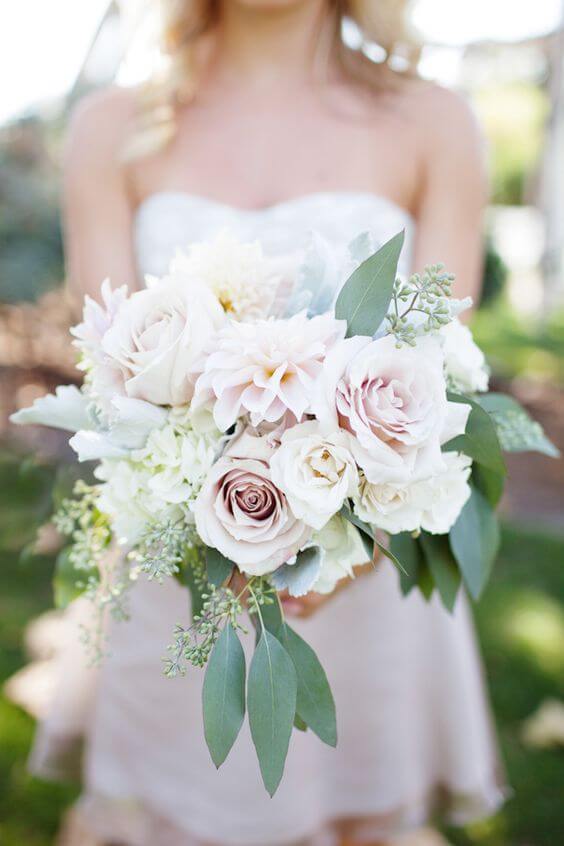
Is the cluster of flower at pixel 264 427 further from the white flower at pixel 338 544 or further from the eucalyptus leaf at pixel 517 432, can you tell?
the eucalyptus leaf at pixel 517 432

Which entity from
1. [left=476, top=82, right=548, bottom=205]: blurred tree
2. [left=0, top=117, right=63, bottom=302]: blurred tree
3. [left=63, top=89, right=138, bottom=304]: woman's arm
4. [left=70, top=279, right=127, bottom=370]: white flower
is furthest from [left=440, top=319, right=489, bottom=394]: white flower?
[left=476, top=82, right=548, bottom=205]: blurred tree

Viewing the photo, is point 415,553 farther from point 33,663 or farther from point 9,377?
point 9,377

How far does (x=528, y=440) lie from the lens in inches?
50.8

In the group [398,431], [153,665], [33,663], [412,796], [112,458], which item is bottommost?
[33,663]

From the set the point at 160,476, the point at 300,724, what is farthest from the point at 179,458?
the point at 300,724

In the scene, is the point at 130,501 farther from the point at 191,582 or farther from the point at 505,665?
the point at 505,665

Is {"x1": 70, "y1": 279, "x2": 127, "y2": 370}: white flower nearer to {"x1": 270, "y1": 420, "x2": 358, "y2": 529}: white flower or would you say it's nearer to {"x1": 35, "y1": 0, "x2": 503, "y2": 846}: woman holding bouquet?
{"x1": 270, "y1": 420, "x2": 358, "y2": 529}: white flower

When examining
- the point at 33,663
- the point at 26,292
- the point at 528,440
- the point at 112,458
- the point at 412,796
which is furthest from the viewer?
the point at 26,292

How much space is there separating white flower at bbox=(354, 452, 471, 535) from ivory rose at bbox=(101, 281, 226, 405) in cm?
26

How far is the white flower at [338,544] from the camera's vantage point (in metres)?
1.04

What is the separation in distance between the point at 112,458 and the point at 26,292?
4860 millimetres

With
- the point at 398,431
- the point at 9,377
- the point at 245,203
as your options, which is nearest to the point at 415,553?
the point at 398,431

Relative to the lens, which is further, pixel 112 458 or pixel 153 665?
pixel 153 665

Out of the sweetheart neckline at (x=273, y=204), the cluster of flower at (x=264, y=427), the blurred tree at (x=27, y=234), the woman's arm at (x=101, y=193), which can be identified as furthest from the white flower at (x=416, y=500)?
the blurred tree at (x=27, y=234)
